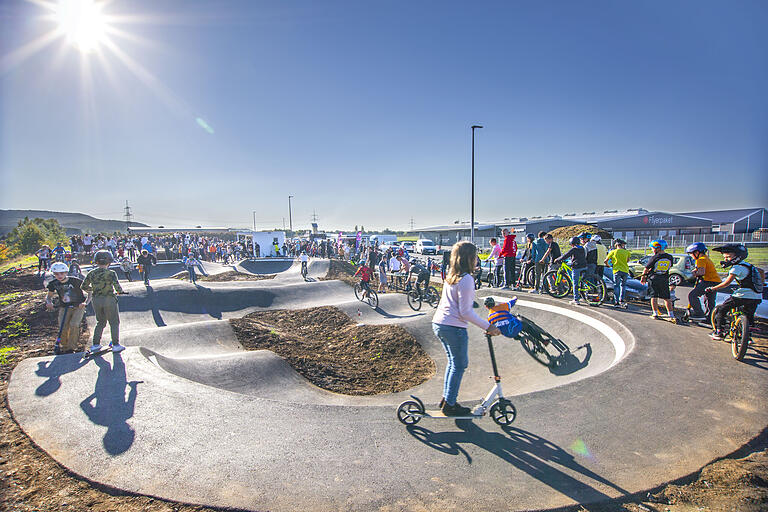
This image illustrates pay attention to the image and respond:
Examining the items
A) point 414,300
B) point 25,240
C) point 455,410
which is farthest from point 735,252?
point 25,240

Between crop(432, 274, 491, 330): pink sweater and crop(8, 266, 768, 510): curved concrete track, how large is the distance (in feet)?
3.88

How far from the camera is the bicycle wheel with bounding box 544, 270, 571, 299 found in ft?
31.8

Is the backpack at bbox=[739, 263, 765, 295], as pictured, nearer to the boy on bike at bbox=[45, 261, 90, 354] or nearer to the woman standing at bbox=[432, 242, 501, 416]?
the woman standing at bbox=[432, 242, 501, 416]

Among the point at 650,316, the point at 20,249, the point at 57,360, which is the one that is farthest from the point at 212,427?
the point at 20,249

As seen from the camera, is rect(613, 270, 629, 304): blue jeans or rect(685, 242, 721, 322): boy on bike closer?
rect(685, 242, 721, 322): boy on bike

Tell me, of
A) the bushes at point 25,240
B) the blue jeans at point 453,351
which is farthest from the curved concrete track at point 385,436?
the bushes at point 25,240

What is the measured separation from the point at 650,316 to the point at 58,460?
1019 centimetres

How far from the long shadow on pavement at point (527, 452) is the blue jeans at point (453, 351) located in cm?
38

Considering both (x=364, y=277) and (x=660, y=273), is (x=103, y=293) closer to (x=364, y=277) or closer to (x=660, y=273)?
(x=364, y=277)

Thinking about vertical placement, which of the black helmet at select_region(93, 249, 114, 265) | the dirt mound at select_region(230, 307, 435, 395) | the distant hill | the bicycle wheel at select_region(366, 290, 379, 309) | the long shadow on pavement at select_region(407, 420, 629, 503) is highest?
the distant hill

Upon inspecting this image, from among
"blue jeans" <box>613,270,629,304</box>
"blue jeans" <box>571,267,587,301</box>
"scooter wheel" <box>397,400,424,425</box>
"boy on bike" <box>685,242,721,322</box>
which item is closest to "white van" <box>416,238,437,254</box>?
"blue jeans" <box>571,267,587,301</box>

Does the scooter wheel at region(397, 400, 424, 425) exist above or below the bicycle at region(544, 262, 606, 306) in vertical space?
A: below

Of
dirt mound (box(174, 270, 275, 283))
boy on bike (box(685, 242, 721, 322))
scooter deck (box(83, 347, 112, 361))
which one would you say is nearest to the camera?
scooter deck (box(83, 347, 112, 361))

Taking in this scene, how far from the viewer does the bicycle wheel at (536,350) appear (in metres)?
7.03
